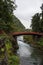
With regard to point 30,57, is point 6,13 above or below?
above

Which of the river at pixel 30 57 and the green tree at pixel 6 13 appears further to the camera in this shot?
the green tree at pixel 6 13

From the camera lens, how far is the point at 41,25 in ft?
353

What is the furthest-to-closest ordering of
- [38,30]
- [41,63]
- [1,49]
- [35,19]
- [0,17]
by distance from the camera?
[35,19], [38,30], [0,17], [41,63], [1,49]

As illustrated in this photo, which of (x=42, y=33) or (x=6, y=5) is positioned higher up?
(x=6, y=5)

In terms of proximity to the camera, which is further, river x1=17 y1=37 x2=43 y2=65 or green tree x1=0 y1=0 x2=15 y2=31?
green tree x1=0 y1=0 x2=15 y2=31

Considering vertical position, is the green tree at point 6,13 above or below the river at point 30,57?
above

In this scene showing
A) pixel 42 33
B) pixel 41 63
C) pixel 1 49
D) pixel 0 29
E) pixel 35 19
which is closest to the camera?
pixel 1 49

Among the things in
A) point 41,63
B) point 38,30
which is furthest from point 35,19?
point 41,63

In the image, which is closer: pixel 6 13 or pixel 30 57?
pixel 30 57

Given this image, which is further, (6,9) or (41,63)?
(6,9)

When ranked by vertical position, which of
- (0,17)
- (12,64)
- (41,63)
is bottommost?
(41,63)

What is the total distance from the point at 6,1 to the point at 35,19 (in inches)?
1969

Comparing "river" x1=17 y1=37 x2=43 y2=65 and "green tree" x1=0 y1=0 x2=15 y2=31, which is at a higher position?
"green tree" x1=0 y1=0 x2=15 y2=31

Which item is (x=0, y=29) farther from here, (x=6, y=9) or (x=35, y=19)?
(x=35, y=19)
